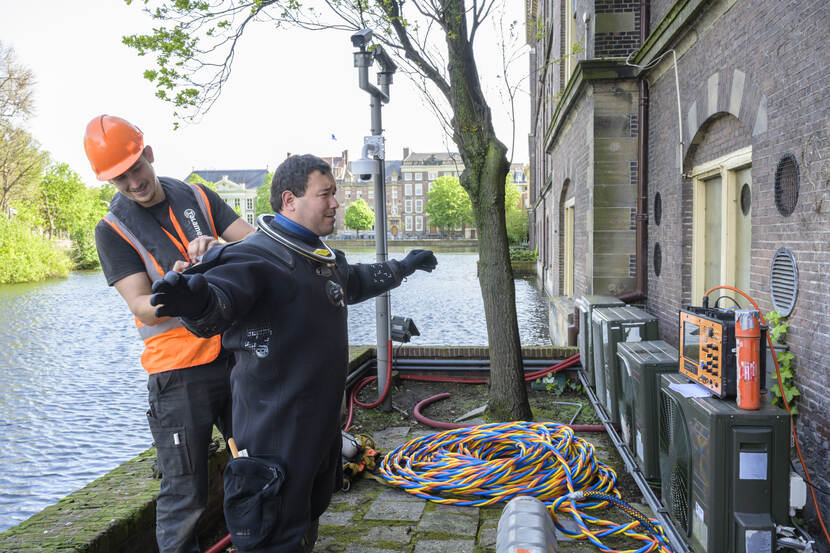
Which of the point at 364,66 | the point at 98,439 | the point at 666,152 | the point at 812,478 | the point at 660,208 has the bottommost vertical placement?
the point at 98,439

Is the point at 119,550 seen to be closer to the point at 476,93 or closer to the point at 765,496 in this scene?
the point at 765,496

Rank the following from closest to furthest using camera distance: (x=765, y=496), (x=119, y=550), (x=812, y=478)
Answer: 1. (x=765, y=496)
2. (x=119, y=550)
3. (x=812, y=478)

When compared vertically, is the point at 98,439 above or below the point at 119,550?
below

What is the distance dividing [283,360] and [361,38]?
4998 mm

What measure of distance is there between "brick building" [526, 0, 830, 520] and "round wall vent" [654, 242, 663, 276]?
0.04 meters

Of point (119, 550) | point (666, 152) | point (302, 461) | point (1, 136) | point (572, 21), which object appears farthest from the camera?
point (1, 136)

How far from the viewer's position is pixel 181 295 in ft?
6.24

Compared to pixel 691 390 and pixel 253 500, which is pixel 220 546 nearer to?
pixel 253 500

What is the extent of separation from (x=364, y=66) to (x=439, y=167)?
4030 inches

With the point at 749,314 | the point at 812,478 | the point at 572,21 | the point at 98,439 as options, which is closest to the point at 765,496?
the point at 749,314

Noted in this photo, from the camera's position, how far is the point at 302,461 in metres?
2.38

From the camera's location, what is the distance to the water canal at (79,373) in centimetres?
794

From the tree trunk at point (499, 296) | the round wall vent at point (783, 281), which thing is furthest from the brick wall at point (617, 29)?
the round wall vent at point (783, 281)

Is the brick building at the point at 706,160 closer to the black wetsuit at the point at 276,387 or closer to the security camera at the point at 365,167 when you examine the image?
the security camera at the point at 365,167
